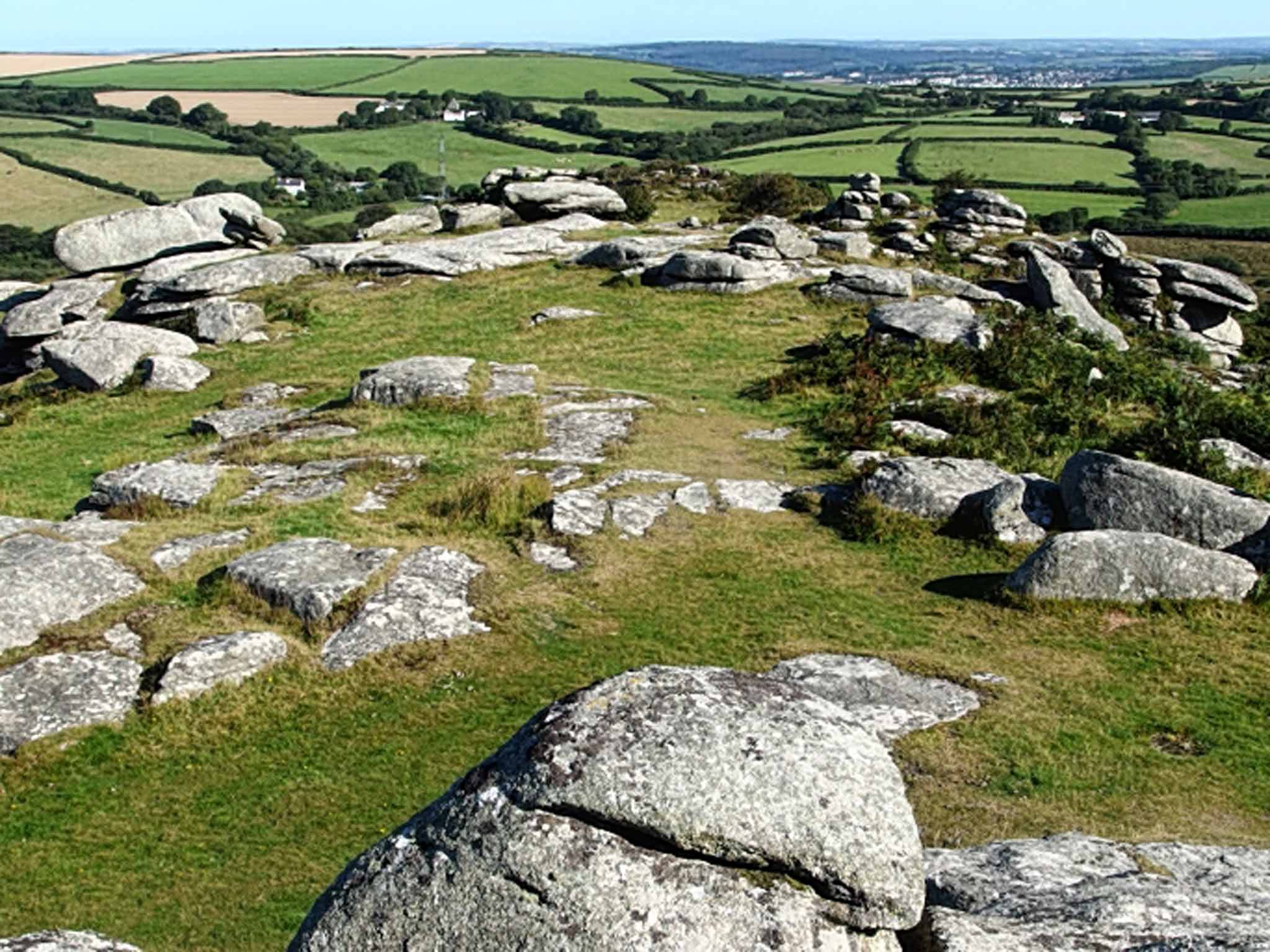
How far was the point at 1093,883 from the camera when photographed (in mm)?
9555

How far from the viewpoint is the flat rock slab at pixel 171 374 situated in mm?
34438

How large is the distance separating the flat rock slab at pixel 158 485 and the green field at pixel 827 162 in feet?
212

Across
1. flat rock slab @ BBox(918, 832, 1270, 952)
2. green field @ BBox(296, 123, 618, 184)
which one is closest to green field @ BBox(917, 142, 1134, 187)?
green field @ BBox(296, 123, 618, 184)

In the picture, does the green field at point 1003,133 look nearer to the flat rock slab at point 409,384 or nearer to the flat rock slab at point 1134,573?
the flat rock slab at point 409,384

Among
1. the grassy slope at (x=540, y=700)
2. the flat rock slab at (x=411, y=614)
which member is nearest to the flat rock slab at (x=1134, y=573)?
the grassy slope at (x=540, y=700)

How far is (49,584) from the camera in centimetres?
1752

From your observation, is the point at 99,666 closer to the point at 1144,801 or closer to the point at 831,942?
the point at 831,942

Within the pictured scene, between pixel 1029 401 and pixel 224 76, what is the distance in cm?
18135

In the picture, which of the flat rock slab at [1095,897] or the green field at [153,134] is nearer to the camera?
the flat rock slab at [1095,897]

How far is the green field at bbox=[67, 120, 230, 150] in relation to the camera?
11444 centimetres

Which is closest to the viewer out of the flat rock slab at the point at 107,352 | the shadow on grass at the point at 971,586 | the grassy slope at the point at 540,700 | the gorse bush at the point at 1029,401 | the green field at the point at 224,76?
the grassy slope at the point at 540,700

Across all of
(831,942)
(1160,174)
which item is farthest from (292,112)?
(831,942)

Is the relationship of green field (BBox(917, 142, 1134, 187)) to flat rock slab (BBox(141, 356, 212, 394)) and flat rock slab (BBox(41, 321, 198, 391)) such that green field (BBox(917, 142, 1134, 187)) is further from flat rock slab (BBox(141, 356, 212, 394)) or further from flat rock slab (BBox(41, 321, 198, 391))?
flat rock slab (BBox(141, 356, 212, 394))

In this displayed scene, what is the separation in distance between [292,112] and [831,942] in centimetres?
14436
